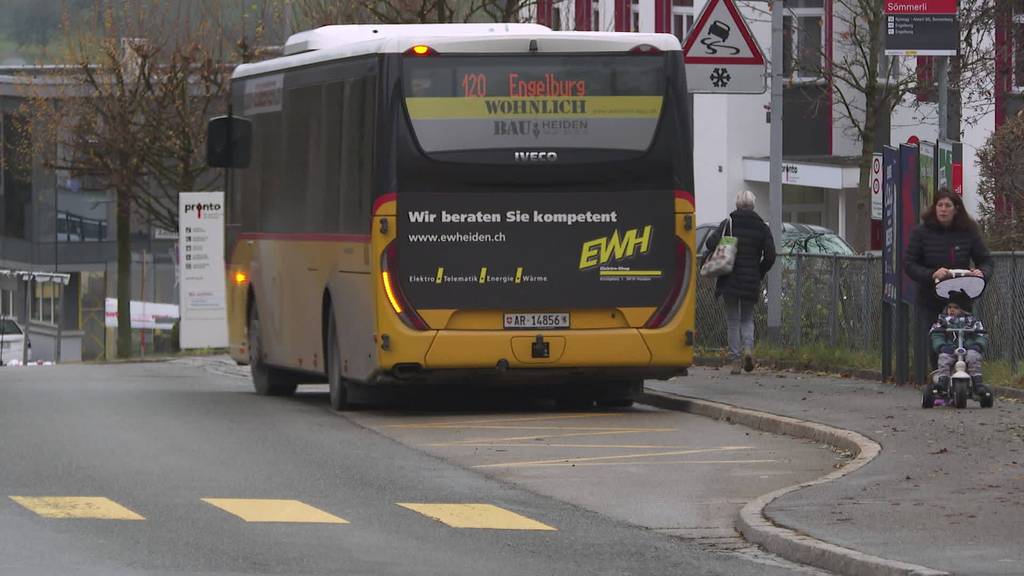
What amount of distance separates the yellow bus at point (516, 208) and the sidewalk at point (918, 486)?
1451mm

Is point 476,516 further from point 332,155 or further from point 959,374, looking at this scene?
point 332,155

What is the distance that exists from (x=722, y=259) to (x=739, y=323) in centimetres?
70

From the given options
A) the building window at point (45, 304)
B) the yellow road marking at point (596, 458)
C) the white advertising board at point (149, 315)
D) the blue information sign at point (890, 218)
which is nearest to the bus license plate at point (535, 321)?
the yellow road marking at point (596, 458)

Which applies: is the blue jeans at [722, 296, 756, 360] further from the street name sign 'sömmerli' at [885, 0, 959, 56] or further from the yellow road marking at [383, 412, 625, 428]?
the yellow road marking at [383, 412, 625, 428]

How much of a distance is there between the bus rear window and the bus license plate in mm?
1341

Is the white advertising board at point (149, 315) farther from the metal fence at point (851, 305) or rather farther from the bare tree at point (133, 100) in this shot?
the metal fence at point (851, 305)

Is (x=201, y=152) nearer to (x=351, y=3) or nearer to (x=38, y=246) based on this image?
(x=351, y=3)

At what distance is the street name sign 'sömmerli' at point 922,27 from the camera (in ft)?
69.4

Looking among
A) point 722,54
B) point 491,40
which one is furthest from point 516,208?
point 722,54

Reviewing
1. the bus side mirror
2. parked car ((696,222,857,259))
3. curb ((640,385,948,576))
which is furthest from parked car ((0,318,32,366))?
curb ((640,385,948,576))

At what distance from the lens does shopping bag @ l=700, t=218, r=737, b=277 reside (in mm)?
23141

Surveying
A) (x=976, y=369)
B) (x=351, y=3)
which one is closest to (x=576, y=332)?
(x=976, y=369)

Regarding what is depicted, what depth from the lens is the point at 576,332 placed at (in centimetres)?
1827

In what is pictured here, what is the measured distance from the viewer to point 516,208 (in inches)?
720
